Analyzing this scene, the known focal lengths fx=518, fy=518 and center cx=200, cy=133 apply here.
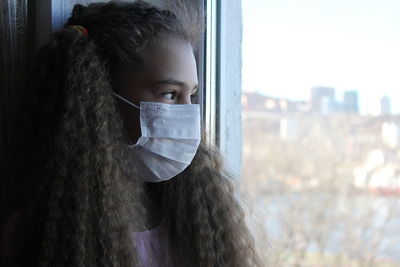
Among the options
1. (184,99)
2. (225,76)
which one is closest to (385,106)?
(225,76)

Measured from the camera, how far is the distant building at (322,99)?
13.4 ft

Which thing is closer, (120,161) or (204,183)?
(120,161)

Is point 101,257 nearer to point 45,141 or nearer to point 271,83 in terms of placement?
point 45,141

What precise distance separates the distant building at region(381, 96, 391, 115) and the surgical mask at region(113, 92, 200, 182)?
3061 mm

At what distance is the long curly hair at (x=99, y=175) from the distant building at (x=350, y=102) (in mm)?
2954

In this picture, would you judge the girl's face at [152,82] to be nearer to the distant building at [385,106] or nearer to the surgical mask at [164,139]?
the surgical mask at [164,139]

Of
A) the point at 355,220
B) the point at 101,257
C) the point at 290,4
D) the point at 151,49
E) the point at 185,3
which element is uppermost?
the point at 290,4

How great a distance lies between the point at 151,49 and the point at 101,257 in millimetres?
467

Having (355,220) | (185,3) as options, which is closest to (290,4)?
(355,220)

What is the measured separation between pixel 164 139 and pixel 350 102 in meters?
3.18

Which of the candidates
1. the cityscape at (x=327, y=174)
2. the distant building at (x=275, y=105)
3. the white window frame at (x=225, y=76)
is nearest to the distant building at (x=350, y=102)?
the cityscape at (x=327, y=174)

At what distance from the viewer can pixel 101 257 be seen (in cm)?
100

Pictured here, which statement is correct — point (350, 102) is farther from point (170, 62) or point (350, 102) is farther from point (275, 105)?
point (170, 62)

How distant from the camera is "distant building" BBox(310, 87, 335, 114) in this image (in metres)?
4.07
